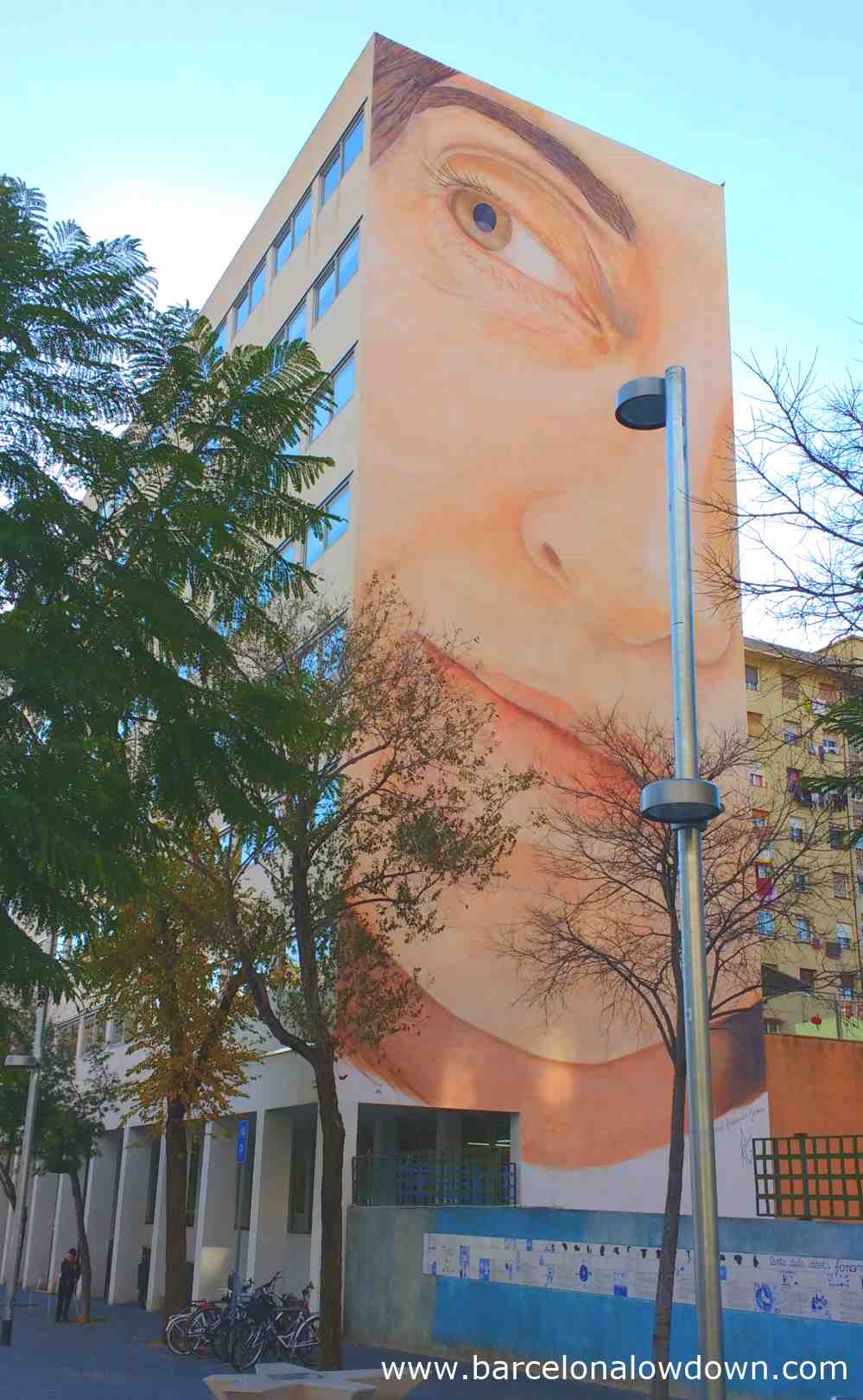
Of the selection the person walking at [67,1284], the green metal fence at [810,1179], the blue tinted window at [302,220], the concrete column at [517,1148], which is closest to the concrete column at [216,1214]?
the person walking at [67,1284]

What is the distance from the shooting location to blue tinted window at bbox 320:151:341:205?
3631 cm

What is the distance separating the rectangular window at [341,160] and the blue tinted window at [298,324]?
2822 mm

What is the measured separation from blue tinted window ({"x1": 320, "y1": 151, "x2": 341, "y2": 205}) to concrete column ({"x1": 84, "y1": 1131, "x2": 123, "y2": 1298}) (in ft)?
93.5

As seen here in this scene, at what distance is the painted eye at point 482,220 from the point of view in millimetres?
35062

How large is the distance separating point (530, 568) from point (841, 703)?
21343 mm

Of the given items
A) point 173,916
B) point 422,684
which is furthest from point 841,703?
point 173,916

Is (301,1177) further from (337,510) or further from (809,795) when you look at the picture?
(809,795)

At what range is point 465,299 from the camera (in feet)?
113

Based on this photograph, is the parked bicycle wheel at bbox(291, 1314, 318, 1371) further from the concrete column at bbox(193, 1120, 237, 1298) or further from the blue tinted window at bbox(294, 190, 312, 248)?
the blue tinted window at bbox(294, 190, 312, 248)

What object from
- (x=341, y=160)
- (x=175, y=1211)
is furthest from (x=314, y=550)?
(x=175, y=1211)

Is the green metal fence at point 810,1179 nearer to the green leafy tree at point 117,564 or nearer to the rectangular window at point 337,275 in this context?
the green leafy tree at point 117,564

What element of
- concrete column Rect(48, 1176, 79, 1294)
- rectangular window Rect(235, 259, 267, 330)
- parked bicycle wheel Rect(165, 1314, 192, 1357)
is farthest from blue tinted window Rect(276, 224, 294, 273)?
concrete column Rect(48, 1176, 79, 1294)

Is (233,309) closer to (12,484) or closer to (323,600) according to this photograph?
(323,600)

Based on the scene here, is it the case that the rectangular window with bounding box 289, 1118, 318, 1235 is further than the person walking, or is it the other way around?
the person walking
